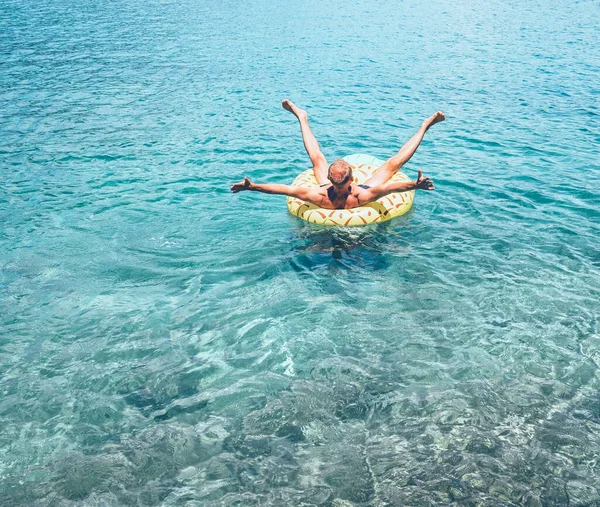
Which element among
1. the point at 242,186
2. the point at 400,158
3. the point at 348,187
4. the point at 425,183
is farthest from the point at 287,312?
the point at 400,158

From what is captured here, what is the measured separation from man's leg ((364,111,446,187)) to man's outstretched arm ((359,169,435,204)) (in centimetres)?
38

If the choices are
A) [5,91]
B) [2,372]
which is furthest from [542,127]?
[5,91]

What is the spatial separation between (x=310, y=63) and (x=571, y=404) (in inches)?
774

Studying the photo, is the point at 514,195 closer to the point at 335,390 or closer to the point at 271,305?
the point at 271,305

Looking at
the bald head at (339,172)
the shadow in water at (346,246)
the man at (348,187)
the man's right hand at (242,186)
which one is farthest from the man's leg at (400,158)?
the man's right hand at (242,186)

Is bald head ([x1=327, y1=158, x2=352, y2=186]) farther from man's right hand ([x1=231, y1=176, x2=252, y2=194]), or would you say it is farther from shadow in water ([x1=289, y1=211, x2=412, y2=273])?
man's right hand ([x1=231, y1=176, x2=252, y2=194])

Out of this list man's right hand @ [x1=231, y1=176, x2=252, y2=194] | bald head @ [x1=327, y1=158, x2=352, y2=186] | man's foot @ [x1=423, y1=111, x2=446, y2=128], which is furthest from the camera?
man's foot @ [x1=423, y1=111, x2=446, y2=128]

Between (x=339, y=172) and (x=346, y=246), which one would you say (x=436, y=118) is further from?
(x=346, y=246)

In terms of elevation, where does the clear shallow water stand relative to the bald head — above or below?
below

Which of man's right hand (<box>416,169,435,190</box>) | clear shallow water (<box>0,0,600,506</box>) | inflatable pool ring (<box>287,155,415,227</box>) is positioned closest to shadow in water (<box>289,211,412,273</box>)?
clear shallow water (<box>0,0,600,506</box>)

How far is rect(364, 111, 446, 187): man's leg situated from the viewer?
9.18m

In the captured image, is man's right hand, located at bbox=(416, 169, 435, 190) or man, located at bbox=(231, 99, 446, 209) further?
man, located at bbox=(231, 99, 446, 209)

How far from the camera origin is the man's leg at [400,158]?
918 cm

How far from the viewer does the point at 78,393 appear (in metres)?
6.15
